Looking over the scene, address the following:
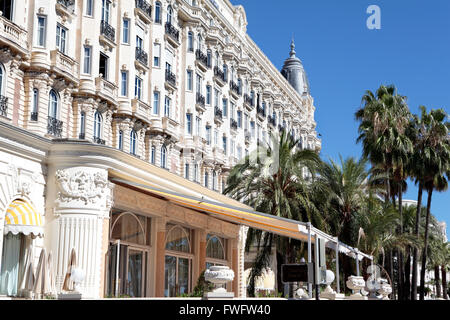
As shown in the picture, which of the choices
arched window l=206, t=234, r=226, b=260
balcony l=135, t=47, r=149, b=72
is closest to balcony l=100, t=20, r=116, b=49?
balcony l=135, t=47, r=149, b=72

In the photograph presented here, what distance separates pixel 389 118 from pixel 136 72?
19.1 m

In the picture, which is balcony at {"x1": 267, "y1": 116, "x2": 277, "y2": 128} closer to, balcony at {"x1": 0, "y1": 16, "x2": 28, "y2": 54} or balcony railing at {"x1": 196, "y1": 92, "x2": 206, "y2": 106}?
balcony railing at {"x1": 196, "y1": 92, "x2": 206, "y2": 106}

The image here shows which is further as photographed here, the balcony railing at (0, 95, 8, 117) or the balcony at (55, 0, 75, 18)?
the balcony at (55, 0, 75, 18)

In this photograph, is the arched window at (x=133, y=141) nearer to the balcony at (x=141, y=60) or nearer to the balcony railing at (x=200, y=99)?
the balcony at (x=141, y=60)

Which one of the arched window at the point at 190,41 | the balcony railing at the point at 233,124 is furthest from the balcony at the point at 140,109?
the balcony railing at the point at 233,124

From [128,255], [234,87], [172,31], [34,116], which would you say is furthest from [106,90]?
[234,87]

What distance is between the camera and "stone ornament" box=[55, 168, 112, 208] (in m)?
18.8

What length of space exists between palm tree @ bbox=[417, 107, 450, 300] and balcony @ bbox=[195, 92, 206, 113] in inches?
659

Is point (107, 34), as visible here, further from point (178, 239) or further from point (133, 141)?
point (178, 239)

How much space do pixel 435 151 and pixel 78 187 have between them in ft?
106

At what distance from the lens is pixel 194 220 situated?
2800cm

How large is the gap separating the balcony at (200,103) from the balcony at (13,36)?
1636cm

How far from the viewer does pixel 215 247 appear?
3206 cm

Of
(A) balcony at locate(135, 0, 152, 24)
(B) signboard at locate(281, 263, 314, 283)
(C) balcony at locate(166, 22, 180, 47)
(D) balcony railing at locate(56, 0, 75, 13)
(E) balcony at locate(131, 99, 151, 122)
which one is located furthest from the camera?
A: (C) balcony at locate(166, 22, 180, 47)
